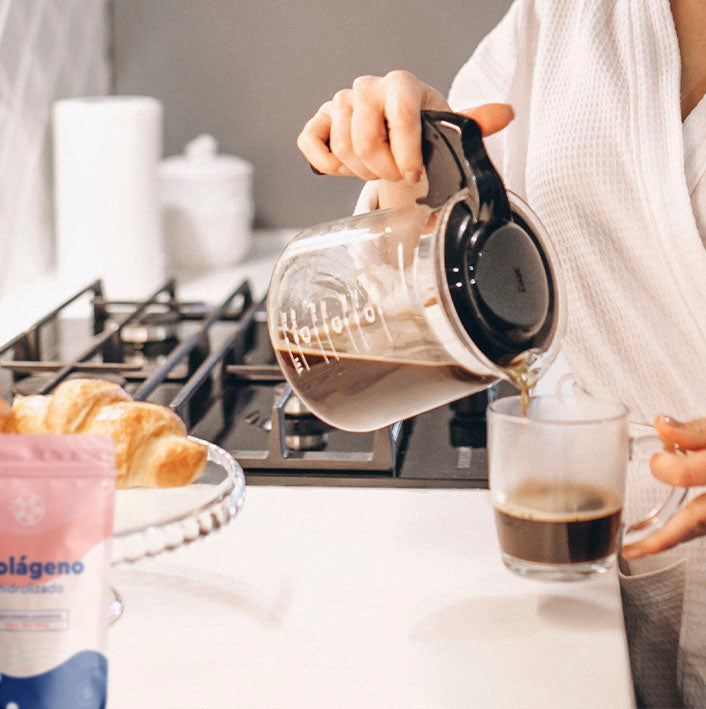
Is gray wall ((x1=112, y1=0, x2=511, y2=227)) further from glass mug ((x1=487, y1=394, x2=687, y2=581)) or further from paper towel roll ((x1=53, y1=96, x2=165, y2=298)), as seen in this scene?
glass mug ((x1=487, y1=394, x2=687, y2=581))

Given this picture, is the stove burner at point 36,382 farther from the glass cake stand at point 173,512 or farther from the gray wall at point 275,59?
the gray wall at point 275,59

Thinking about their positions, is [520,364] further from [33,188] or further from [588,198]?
[33,188]

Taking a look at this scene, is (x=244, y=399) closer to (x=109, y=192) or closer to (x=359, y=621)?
(x=359, y=621)

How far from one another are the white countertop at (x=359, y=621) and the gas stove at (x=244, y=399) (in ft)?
0.18

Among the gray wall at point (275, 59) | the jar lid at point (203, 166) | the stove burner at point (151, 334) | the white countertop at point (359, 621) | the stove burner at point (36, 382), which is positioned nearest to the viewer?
the white countertop at point (359, 621)

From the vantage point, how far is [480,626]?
0.63 m

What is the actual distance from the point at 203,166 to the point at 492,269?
1162 mm

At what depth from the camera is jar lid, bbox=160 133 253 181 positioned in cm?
165

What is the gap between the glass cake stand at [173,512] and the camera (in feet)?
1.88

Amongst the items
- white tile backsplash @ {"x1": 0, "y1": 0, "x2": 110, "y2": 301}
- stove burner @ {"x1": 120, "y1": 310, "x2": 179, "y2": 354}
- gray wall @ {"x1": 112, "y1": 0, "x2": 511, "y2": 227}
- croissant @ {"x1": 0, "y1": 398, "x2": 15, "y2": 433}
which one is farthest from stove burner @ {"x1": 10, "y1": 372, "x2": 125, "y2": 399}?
gray wall @ {"x1": 112, "y1": 0, "x2": 511, "y2": 227}

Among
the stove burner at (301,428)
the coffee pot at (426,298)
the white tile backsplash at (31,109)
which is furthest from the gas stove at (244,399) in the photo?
the white tile backsplash at (31,109)

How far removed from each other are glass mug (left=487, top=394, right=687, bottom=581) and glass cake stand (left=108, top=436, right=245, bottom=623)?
0.16 meters

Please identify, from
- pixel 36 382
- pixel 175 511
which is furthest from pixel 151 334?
pixel 175 511

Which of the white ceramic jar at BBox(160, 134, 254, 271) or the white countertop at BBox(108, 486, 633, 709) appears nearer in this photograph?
the white countertop at BBox(108, 486, 633, 709)
